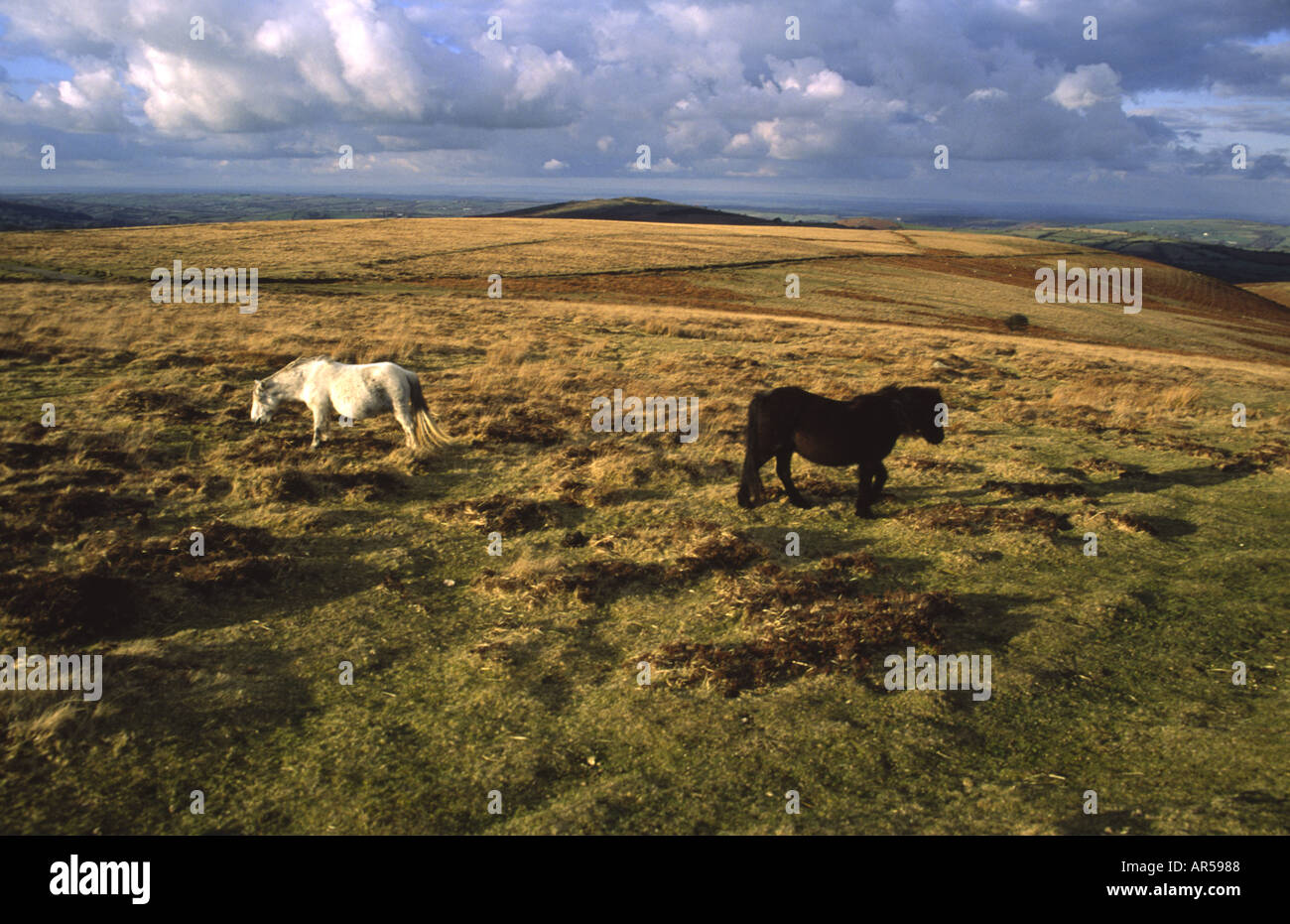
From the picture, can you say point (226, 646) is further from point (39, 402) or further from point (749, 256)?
point (749, 256)

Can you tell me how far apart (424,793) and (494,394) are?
43.2ft

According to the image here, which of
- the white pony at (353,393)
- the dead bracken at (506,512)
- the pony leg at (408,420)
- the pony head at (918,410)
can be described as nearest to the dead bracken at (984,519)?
the pony head at (918,410)

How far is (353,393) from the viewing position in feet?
42.2

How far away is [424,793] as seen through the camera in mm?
5383

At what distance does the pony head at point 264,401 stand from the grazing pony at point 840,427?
866 cm

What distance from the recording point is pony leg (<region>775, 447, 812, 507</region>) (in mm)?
10695

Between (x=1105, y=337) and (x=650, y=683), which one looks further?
(x=1105, y=337)

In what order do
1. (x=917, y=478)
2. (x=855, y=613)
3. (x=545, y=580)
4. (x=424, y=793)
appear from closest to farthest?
1. (x=424, y=793)
2. (x=855, y=613)
3. (x=545, y=580)
4. (x=917, y=478)

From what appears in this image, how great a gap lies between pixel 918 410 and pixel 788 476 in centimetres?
203

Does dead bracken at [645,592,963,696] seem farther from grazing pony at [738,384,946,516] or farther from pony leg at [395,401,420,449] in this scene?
pony leg at [395,401,420,449]

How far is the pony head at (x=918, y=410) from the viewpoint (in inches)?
417

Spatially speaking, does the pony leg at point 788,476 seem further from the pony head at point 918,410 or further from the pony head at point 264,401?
the pony head at point 264,401

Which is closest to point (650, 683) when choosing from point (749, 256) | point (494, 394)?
point (494, 394)

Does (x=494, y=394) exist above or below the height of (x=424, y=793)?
above
